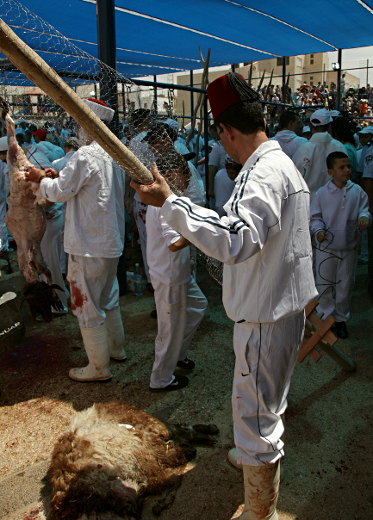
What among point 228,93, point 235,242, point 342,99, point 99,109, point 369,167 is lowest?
point 235,242

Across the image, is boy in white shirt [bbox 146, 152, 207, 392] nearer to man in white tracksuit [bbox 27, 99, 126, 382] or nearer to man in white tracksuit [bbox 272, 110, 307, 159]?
man in white tracksuit [bbox 27, 99, 126, 382]

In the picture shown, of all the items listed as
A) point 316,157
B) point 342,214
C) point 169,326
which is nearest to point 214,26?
point 316,157

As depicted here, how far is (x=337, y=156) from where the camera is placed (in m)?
4.69

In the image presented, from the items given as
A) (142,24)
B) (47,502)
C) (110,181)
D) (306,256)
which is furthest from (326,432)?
(142,24)

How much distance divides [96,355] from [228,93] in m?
2.69

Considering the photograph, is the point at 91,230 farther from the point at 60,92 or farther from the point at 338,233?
the point at 338,233

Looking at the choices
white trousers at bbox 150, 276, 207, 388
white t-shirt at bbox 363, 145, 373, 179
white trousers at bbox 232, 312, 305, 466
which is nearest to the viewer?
white trousers at bbox 232, 312, 305, 466

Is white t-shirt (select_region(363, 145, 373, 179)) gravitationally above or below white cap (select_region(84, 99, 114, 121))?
below

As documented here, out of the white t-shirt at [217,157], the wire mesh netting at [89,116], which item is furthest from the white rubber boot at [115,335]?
the white t-shirt at [217,157]

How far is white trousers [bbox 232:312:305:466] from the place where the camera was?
2.08m

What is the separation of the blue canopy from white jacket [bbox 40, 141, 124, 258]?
1794mm

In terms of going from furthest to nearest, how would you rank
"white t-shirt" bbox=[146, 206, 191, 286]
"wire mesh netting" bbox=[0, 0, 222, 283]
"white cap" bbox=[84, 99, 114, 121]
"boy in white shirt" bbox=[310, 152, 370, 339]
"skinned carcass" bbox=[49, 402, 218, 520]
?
"boy in white shirt" bbox=[310, 152, 370, 339], "white t-shirt" bbox=[146, 206, 191, 286], "white cap" bbox=[84, 99, 114, 121], "skinned carcass" bbox=[49, 402, 218, 520], "wire mesh netting" bbox=[0, 0, 222, 283]

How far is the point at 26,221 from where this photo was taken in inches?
149

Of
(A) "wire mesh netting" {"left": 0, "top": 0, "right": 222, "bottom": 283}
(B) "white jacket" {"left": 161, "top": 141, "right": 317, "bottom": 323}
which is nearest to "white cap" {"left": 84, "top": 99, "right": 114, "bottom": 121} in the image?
(A) "wire mesh netting" {"left": 0, "top": 0, "right": 222, "bottom": 283}
